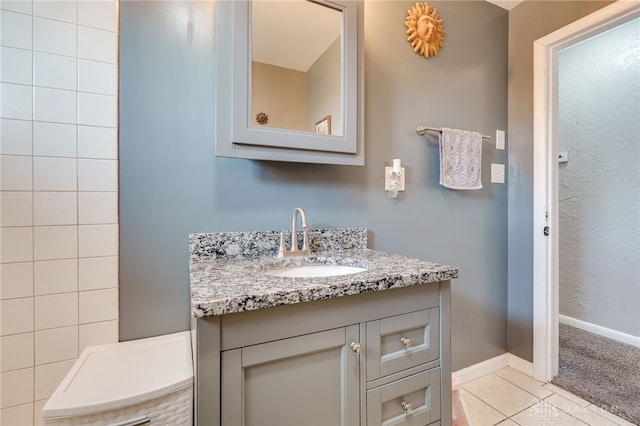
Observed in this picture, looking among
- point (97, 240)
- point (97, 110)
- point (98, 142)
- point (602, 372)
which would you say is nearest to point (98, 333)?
point (97, 240)

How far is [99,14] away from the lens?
935 mm

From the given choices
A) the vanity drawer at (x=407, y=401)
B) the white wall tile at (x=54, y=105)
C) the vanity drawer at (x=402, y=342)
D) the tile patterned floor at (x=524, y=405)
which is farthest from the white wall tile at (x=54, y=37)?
the tile patterned floor at (x=524, y=405)

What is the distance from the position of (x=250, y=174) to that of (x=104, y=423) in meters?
0.83

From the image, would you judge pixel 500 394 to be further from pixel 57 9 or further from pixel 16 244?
pixel 57 9

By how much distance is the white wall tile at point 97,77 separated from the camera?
919mm

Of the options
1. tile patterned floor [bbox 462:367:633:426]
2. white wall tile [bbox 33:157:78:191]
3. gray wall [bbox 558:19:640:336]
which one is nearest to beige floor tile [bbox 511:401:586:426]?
tile patterned floor [bbox 462:367:633:426]

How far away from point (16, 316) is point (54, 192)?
0.39 meters

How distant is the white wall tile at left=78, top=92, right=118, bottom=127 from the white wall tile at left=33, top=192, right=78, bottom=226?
0.80 ft

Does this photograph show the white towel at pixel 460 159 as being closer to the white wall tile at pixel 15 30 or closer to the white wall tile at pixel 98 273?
the white wall tile at pixel 98 273

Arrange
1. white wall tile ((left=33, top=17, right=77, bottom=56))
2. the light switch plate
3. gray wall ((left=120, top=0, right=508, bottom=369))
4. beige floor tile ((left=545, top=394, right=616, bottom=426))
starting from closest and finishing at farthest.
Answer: white wall tile ((left=33, top=17, right=77, bottom=56)) → gray wall ((left=120, top=0, right=508, bottom=369)) → beige floor tile ((left=545, top=394, right=616, bottom=426)) → the light switch plate

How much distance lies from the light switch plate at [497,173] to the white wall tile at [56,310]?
6.84 feet

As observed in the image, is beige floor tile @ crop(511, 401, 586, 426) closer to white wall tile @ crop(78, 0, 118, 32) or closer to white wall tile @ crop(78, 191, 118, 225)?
white wall tile @ crop(78, 191, 118, 225)

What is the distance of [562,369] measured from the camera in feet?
5.58

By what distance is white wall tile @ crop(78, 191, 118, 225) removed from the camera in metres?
0.93
